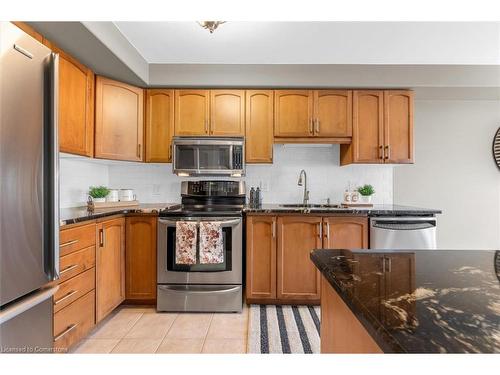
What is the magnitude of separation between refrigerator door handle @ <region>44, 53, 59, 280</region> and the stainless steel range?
1233 millimetres

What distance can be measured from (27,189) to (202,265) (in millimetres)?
1604

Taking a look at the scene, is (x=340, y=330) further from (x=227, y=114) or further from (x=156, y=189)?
(x=156, y=189)

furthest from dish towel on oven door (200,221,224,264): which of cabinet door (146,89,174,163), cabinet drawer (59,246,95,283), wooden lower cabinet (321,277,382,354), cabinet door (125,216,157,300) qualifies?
wooden lower cabinet (321,277,382,354)

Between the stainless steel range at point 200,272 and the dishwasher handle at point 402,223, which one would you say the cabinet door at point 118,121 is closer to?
the stainless steel range at point 200,272

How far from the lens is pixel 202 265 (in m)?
2.59

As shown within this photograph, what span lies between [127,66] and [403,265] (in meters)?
2.58

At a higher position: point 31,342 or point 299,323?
point 31,342

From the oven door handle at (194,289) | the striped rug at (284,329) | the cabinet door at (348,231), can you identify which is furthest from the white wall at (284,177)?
the striped rug at (284,329)

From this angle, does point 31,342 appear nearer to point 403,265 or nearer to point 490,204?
point 403,265

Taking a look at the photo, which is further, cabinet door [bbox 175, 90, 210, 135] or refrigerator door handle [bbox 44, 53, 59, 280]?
cabinet door [bbox 175, 90, 210, 135]

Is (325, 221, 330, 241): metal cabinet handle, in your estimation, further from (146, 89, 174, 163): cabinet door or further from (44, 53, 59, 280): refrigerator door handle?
(44, 53, 59, 280): refrigerator door handle

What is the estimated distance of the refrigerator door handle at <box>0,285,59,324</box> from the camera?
1.14 metres

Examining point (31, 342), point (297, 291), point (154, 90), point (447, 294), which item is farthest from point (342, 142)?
point (31, 342)
